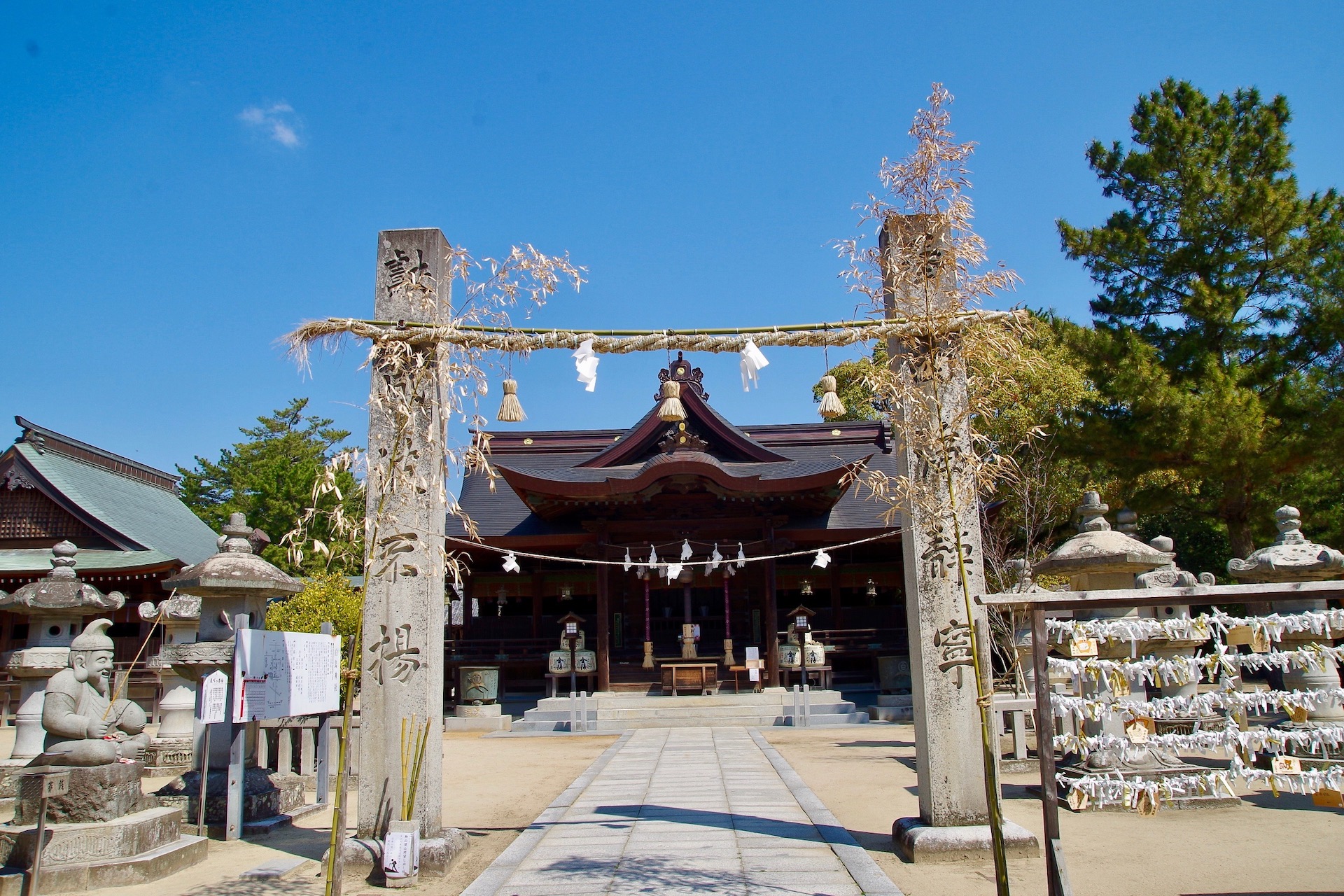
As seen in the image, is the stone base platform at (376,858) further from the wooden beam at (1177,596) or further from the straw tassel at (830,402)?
the straw tassel at (830,402)

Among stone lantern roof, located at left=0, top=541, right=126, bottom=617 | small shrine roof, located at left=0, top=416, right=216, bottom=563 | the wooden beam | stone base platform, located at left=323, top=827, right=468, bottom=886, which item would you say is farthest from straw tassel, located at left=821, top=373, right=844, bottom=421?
small shrine roof, located at left=0, top=416, right=216, bottom=563

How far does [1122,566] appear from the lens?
8.20 m

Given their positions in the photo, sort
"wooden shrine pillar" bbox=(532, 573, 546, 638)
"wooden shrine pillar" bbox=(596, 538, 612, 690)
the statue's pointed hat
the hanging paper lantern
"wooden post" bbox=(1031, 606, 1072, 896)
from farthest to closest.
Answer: "wooden shrine pillar" bbox=(532, 573, 546, 638) < "wooden shrine pillar" bbox=(596, 538, 612, 690) < the statue's pointed hat < the hanging paper lantern < "wooden post" bbox=(1031, 606, 1072, 896)

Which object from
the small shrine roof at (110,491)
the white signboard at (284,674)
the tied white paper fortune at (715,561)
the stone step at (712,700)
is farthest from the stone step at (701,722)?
the small shrine roof at (110,491)

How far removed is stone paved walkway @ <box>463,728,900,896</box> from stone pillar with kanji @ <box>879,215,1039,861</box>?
1.92ft

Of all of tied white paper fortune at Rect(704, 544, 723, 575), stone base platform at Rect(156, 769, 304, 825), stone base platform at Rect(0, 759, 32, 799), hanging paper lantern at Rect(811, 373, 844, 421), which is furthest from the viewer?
tied white paper fortune at Rect(704, 544, 723, 575)

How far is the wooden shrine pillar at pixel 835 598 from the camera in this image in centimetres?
2014

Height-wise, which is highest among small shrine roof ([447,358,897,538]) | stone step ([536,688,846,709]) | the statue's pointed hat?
small shrine roof ([447,358,897,538])

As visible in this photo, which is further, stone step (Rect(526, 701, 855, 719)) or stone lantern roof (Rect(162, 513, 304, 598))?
stone step (Rect(526, 701, 855, 719))

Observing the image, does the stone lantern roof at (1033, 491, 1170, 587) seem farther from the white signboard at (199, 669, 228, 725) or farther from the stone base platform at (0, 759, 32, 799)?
the stone base platform at (0, 759, 32, 799)

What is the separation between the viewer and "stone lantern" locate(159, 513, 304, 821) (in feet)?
25.4

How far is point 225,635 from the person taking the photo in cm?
876

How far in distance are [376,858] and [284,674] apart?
2541 millimetres

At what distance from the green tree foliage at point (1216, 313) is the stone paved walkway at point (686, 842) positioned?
38.2ft
